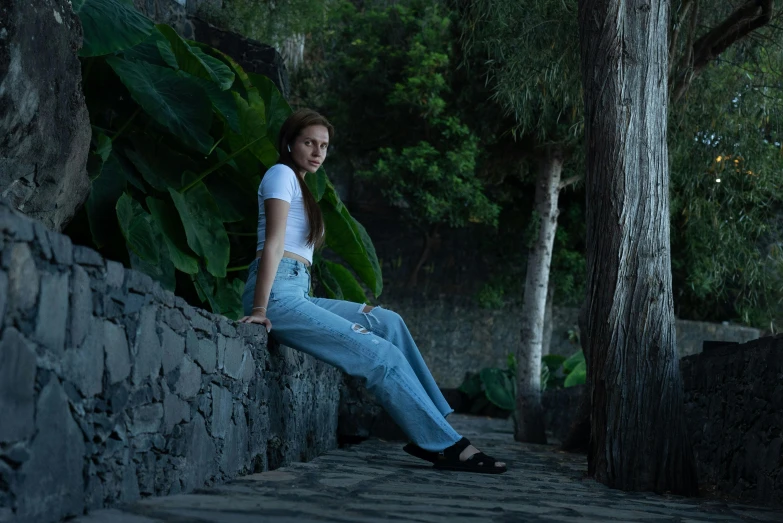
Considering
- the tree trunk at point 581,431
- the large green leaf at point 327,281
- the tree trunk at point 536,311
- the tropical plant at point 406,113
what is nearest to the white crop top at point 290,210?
the large green leaf at point 327,281

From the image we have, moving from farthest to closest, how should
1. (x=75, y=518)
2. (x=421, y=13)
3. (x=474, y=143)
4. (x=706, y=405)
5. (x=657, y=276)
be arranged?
(x=421, y=13) → (x=474, y=143) → (x=706, y=405) → (x=657, y=276) → (x=75, y=518)

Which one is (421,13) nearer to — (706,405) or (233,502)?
(706,405)

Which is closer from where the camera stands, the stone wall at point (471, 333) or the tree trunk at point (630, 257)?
the tree trunk at point (630, 257)

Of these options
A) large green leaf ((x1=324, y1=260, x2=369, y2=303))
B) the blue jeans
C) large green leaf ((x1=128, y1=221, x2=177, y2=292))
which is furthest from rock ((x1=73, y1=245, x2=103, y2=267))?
large green leaf ((x1=324, y1=260, x2=369, y2=303))

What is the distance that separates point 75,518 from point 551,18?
5.47 metres

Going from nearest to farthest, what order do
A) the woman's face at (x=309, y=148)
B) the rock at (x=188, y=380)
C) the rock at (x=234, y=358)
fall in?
the rock at (x=188, y=380), the rock at (x=234, y=358), the woman's face at (x=309, y=148)

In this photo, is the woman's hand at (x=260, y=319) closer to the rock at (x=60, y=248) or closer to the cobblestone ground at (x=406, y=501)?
the cobblestone ground at (x=406, y=501)

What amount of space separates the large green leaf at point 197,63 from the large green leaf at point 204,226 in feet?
1.89

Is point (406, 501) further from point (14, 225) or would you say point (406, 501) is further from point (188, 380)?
point (14, 225)

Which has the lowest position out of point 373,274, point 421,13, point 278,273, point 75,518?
point 75,518

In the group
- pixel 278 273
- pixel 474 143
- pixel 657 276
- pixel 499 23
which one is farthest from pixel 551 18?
pixel 474 143

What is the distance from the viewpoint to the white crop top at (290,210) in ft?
11.7

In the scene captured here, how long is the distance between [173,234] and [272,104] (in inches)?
48.7

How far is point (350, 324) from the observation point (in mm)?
3525
